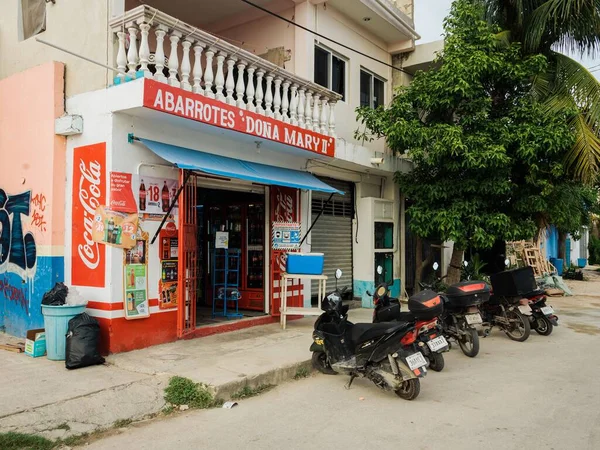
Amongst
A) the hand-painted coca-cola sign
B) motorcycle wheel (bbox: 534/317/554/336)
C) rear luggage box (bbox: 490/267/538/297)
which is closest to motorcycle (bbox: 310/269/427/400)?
the hand-painted coca-cola sign

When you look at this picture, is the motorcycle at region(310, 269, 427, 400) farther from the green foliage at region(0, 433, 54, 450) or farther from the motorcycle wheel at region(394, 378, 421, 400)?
the green foliage at region(0, 433, 54, 450)

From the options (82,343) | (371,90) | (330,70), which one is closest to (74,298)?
(82,343)

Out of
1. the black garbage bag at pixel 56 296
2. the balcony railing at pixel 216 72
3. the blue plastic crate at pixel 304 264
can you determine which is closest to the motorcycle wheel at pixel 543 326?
the blue plastic crate at pixel 304 264

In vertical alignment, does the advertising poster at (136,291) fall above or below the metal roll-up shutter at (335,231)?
below

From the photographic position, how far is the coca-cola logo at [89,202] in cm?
648

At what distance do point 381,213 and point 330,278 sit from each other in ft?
6.83

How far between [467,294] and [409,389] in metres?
2.44

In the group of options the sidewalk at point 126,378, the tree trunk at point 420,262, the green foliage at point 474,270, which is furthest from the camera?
the green foliage at point 474,270

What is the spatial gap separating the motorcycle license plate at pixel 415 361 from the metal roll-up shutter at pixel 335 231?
17.8ft

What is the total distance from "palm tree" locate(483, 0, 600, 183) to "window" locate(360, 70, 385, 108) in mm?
2987

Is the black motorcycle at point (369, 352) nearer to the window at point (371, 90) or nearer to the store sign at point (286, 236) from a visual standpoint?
the store sign at point (286, 236)

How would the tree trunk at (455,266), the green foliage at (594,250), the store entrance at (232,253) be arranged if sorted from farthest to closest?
the green foliage at (594,250) < the tree trunk at (455,266) < the store entrance at (232,253)

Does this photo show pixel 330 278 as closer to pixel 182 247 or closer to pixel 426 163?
pixel 426 163

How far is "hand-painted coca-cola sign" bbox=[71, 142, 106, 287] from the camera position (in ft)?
21.1
